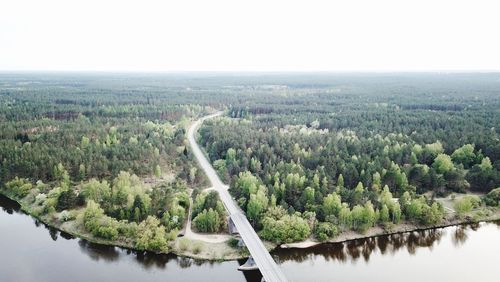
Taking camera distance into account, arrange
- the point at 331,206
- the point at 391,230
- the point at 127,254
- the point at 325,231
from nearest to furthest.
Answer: the point at 127,254, the point at 325,231, the point at 331,206, the point at 391,230

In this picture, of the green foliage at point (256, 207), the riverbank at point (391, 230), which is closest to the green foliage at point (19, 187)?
the green foliage at point (256, 207)

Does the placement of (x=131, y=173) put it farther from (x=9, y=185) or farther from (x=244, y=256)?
(x=244, y=256)

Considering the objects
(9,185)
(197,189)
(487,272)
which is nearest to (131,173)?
(197,189)

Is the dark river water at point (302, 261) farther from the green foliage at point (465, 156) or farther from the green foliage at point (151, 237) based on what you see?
the green foliage at point (465, 156)

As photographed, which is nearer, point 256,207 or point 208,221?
point 208,221

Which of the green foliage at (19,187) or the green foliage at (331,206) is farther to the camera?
the green foliage at (19,187)

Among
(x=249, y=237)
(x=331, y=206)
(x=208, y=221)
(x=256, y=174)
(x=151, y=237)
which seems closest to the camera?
(x=249, y=237)

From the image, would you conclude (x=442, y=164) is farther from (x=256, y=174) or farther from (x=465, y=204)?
(x=256, y=174)

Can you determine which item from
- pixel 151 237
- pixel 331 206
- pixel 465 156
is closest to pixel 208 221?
pixel 151 237
